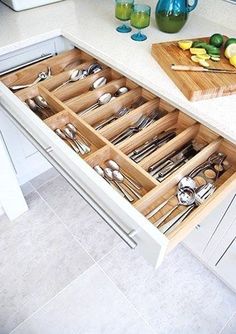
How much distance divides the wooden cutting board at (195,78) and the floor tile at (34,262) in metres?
0.92

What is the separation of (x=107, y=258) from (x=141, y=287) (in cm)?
20

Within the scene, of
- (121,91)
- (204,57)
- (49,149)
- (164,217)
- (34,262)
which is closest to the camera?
(164,217)

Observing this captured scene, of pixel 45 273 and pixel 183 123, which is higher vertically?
pixel 183 123

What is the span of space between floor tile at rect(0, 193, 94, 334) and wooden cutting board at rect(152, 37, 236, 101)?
92cm

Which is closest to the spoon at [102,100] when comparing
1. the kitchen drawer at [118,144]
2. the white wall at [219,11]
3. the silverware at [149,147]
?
the kitchen drawer at [118,144]

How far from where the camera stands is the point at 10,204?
136cm

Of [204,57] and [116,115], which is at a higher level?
[204,57]

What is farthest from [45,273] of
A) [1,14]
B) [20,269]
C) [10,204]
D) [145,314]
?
[1,14]

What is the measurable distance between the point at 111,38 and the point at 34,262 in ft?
3.40

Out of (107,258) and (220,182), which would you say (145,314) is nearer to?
(107,258)

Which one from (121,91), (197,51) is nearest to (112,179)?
(121,91)

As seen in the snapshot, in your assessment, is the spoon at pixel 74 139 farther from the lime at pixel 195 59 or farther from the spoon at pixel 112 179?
the lime at pixel 195 59

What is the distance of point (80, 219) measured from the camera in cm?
146

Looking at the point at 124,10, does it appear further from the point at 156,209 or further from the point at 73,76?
the point at 156,209
